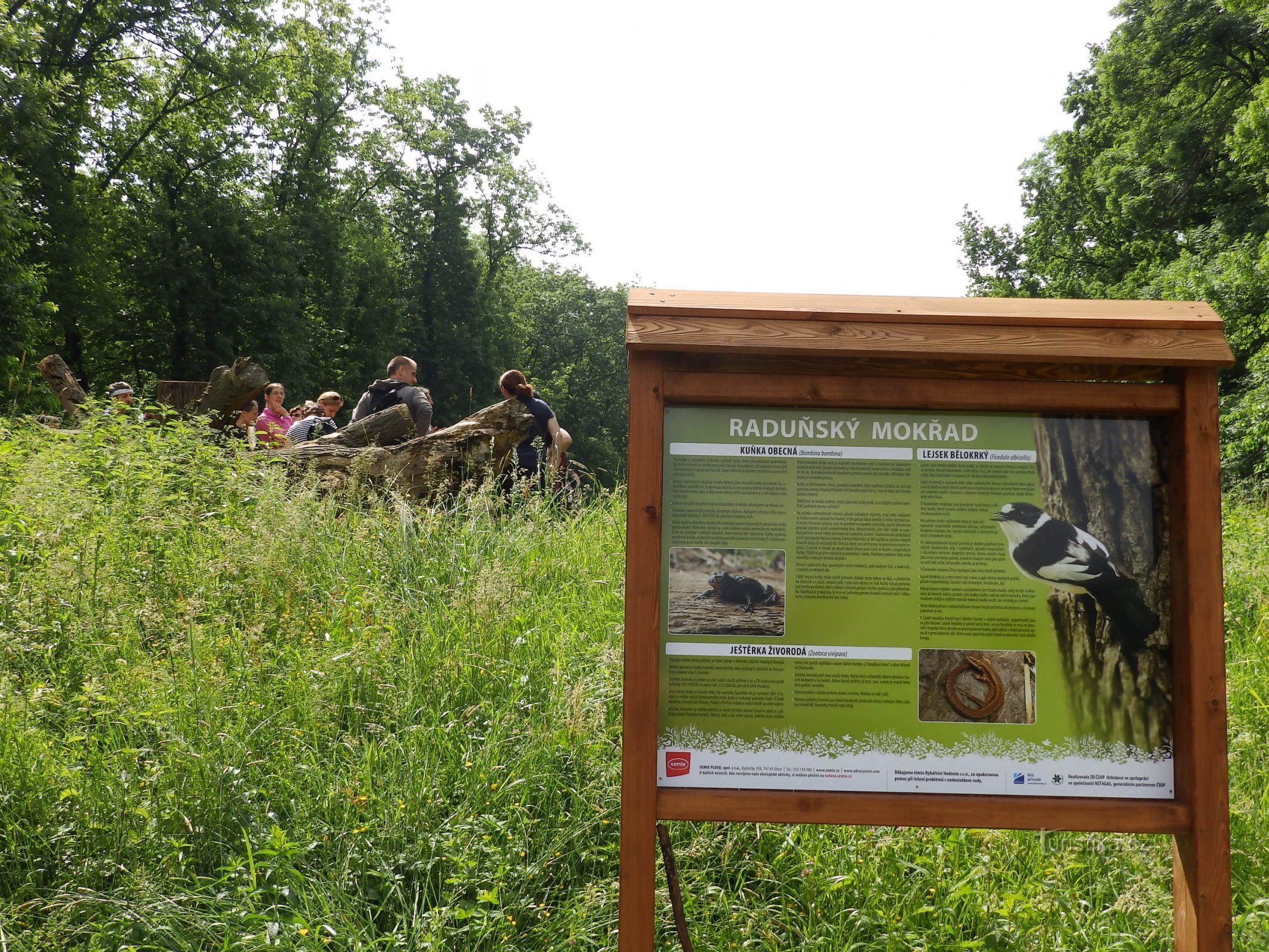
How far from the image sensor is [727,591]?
82.9 inches

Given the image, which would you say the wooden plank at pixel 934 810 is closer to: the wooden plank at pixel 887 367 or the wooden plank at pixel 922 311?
the wooden plank at pixel 887 367

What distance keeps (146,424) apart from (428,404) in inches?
98.6

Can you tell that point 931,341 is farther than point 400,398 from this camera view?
No

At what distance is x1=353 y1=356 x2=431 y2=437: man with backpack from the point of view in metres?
8.23

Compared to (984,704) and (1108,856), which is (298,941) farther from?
(1108,856)

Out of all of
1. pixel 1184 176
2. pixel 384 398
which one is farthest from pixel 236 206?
pixel 1184 176

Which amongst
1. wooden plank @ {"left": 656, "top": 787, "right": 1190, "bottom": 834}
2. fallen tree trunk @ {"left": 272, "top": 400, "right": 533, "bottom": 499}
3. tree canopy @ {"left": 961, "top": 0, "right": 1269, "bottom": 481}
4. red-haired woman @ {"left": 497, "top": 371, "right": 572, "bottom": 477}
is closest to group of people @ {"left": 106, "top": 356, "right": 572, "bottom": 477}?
red-haired woman @ {"left": 497, "top": 371, "right": 572, "bottom": 477}

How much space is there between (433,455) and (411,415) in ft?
2.71

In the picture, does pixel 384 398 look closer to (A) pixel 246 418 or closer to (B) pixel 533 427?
(B) pixel 533 427

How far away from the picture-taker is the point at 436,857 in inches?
103

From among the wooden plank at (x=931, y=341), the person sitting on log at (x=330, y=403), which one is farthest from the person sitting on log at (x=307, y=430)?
the wooden plank at (x=931, y=341)

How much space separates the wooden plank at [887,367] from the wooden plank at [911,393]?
0.09ft

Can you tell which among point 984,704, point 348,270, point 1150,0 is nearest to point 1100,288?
point 1150,0

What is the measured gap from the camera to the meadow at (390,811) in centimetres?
251
